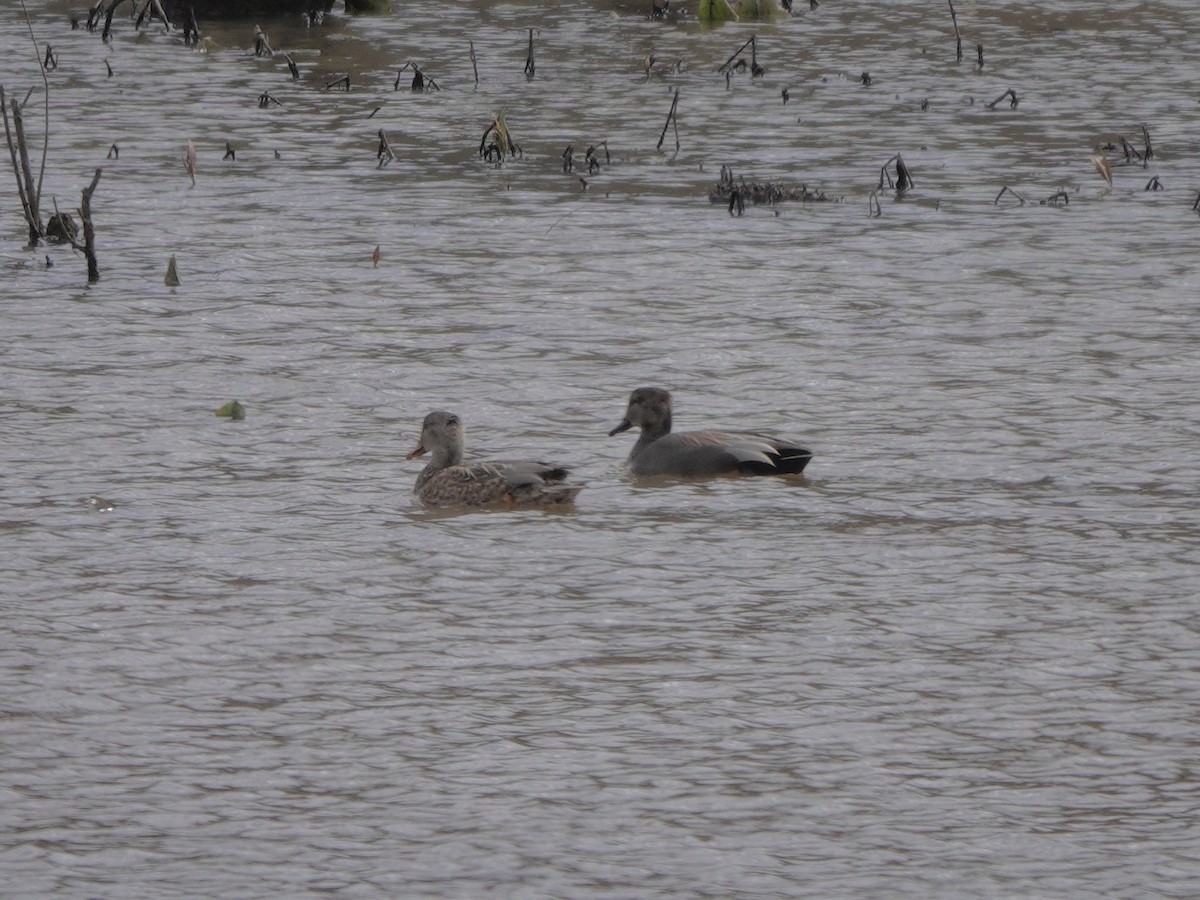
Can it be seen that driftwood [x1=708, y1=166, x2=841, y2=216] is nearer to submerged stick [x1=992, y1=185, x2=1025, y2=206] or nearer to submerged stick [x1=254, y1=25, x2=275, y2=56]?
submerged stick [x1=992, y1=185, x2=1025, y2=206]

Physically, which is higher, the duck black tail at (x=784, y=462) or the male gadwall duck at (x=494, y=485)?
the duck black tail at (x=784, y=462)

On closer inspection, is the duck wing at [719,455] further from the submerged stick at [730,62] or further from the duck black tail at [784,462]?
the submerged stick at [730,62]

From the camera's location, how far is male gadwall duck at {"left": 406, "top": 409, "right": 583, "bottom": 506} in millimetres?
9914

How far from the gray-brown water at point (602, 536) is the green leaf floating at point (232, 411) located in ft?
0.41

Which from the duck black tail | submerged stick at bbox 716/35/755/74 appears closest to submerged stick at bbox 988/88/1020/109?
submerged stick at bbox 716/35/755/74

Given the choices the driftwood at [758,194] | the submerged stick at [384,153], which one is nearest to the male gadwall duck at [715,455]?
the driftwood at [758,194]

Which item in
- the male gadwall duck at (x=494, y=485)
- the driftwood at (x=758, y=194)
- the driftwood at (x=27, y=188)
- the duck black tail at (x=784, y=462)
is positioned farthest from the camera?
the driftwood at (x=758, y=194)

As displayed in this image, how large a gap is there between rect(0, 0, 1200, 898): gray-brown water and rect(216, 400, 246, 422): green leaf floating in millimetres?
126

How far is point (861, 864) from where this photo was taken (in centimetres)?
630

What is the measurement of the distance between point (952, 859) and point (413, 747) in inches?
72.1

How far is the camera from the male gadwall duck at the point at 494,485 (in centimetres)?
991

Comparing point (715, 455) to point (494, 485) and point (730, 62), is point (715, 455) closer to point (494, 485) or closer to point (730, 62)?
point (494, 485)

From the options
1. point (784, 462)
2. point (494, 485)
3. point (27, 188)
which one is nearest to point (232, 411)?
point (494, 485)

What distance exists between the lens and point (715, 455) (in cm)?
1037
